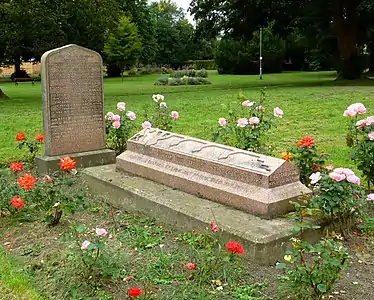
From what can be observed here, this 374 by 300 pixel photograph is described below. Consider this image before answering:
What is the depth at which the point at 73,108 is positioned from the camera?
7.57 m

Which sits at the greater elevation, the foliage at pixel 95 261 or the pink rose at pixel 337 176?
the pink rose at pixel 337 176

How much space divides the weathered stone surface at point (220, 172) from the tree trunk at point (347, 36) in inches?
917

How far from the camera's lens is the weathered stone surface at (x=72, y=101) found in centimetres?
735

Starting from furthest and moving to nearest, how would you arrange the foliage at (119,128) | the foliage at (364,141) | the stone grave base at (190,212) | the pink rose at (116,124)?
the foliage at (119,128) → the pink rose at (116,124) → the foliage at (364,141) → the stone grave base at (190,212)

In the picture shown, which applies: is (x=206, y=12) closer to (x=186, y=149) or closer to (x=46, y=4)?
(x=46, y=4)

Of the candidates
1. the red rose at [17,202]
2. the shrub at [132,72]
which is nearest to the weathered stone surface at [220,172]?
the red rose at [17,202]

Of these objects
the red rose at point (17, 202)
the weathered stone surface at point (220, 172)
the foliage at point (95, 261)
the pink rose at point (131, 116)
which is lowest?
the foliage at point (95, 261)

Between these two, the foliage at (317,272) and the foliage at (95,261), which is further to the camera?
the foliage at (95,261)

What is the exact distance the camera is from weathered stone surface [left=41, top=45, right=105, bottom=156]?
24.1ft

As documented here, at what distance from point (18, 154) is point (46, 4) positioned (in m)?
14.1

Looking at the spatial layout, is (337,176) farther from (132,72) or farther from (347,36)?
(132,72)

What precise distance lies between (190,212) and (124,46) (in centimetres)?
4848

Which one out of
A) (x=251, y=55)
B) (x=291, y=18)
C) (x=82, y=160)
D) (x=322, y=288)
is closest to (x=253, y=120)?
(x=82, y=160)

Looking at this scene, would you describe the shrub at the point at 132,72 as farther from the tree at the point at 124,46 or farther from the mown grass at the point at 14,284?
the mown grass at the point at 14,284
